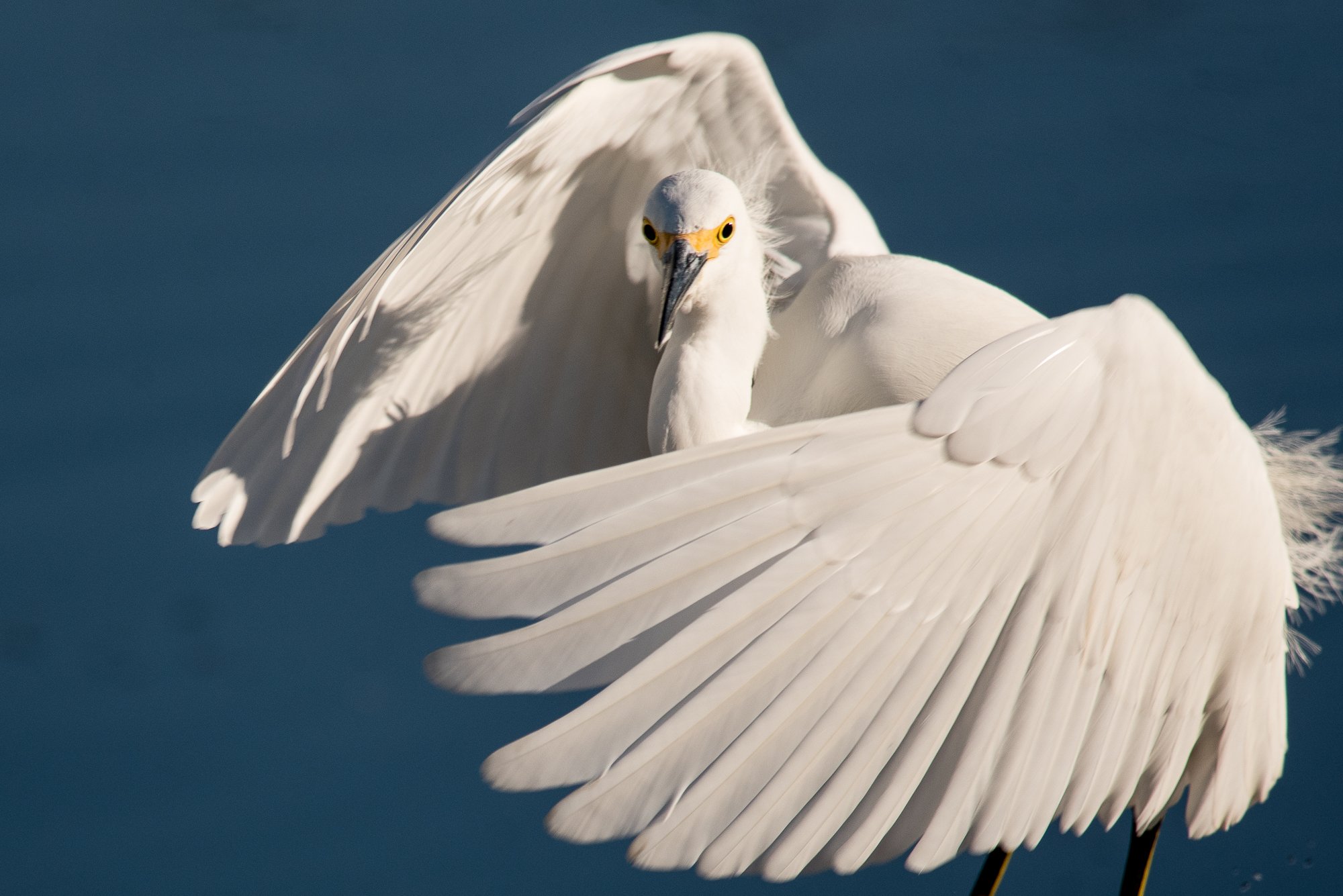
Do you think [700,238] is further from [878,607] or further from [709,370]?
[878,607]

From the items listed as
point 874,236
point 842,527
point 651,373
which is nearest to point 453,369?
point 651,373

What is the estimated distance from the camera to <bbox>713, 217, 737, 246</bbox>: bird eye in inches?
42.0

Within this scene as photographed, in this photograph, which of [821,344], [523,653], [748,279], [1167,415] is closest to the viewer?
[523,653]

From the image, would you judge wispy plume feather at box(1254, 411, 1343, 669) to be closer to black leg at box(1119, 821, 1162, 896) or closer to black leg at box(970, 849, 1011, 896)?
black leg at box(1119, 821, 1162, 896)

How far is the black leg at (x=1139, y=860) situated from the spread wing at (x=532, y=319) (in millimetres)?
633

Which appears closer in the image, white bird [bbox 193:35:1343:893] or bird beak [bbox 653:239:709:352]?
white bird [bbox 193:35:1343:893]

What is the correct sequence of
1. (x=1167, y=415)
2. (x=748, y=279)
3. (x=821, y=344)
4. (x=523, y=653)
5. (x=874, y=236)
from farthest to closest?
A: (x=874, y=236), (x=821, y=344), (x=748, y=279), (x=1167, y=415), (x=523, y=653)

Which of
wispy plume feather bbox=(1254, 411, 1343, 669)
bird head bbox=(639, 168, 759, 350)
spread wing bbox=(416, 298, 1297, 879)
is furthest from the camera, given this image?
wispy plume feather bbox=(1254, 411, 1343, 669)

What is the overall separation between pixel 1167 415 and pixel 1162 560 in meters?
0.09

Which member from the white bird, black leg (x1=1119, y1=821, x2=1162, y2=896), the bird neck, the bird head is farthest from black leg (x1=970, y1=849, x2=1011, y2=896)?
the bird head

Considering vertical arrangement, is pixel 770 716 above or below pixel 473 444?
above

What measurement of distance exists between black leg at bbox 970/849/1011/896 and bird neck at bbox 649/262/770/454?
546 mm

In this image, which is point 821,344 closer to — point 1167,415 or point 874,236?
point 874,236

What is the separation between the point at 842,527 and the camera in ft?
2.19
